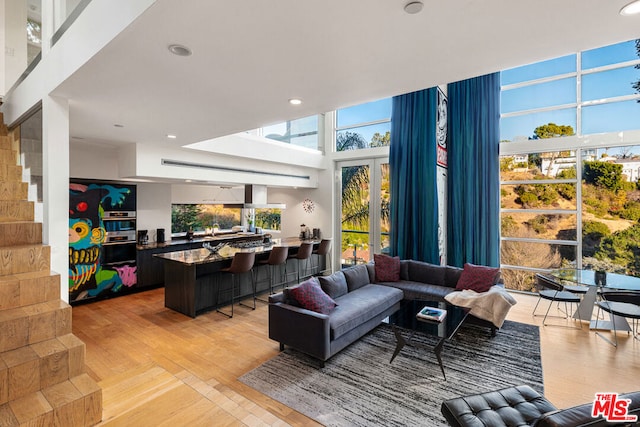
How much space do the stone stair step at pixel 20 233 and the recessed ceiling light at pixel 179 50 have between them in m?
2.12

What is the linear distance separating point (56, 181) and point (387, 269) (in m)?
4.60

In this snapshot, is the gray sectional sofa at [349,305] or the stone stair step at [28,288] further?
the gray sectional sofa at [349,305]

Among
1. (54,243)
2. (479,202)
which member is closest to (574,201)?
(479,202)

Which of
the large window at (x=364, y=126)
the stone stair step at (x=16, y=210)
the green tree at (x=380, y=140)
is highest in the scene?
the large window at (x=364, y=126)

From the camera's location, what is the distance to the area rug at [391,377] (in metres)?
Result: 2.54

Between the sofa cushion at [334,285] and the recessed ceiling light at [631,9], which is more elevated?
the recessed ceiling light at [631,9]

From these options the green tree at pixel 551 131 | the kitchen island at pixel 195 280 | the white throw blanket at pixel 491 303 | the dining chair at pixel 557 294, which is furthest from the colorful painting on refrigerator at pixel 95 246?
the green tree at pixel 551 131

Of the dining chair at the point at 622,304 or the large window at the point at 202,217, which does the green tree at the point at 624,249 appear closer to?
the dining chair at the point at 622,304

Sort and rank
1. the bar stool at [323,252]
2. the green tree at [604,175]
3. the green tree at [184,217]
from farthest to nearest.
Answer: the green tree at [184,217] < the bar stool at [323,252] < the green tree at [604,175]

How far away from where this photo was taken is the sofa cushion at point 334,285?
4160 mm

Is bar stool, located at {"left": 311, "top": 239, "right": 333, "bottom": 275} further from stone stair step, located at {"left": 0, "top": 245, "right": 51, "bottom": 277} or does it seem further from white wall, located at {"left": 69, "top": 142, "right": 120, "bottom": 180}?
stone stair step, located at {"left": 0, "top": 245, "right": 51, "bottom": 277}

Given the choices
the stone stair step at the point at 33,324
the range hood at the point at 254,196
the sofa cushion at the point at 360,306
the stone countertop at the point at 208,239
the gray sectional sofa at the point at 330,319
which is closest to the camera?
the stone stair step at the point at 33,324

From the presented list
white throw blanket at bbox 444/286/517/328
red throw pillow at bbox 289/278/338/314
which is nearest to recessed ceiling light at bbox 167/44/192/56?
red throw pillow at bbox 289/278/338/314

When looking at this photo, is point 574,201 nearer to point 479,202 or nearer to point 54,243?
point 479,202
